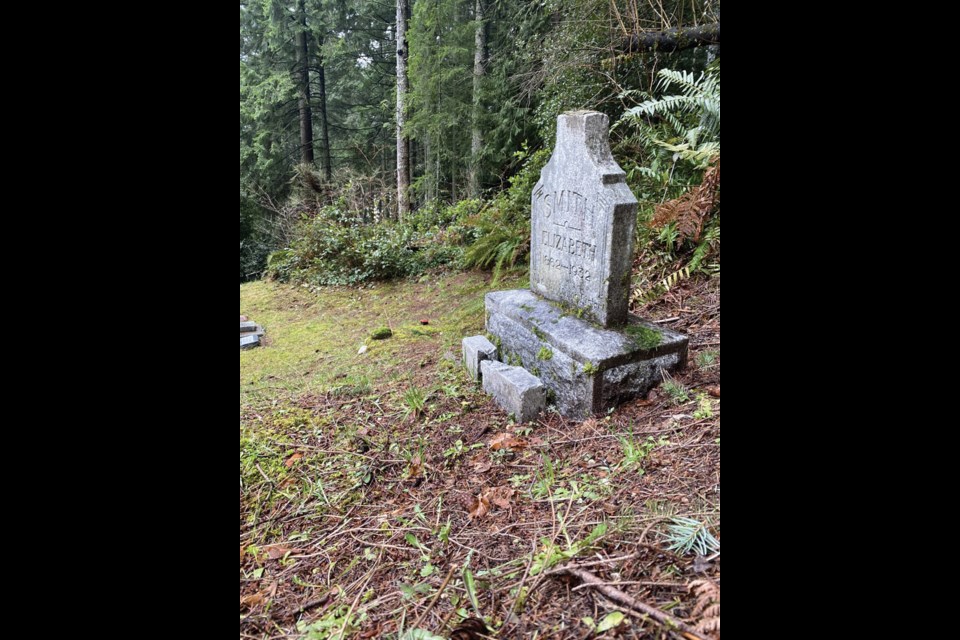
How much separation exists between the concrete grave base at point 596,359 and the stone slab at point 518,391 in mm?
148

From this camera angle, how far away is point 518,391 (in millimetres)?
3779

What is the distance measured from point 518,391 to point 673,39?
5329 millimetres

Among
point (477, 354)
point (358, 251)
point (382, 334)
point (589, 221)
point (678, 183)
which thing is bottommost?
point (382, 334)

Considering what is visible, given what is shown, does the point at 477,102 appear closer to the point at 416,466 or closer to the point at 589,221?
the point at 589,221

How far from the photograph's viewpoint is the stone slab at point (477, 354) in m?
4.64

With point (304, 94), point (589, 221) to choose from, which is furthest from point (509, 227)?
point (304, 94)

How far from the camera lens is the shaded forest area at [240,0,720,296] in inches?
253

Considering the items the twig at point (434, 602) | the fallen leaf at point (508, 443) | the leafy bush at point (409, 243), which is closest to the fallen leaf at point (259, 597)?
the twig at point (434, 602)

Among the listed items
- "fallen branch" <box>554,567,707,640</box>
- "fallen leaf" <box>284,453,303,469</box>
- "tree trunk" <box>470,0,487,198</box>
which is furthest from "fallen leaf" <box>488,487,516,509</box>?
"tree trunk" <box>470,0,487,198</box>

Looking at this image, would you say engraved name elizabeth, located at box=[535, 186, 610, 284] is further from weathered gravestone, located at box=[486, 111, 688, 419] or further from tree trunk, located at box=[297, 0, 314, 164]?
tree trunk, located at box=[297, 0, 314, 164]

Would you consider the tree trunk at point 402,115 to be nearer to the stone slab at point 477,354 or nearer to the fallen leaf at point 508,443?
the stone slab at point 477,354
